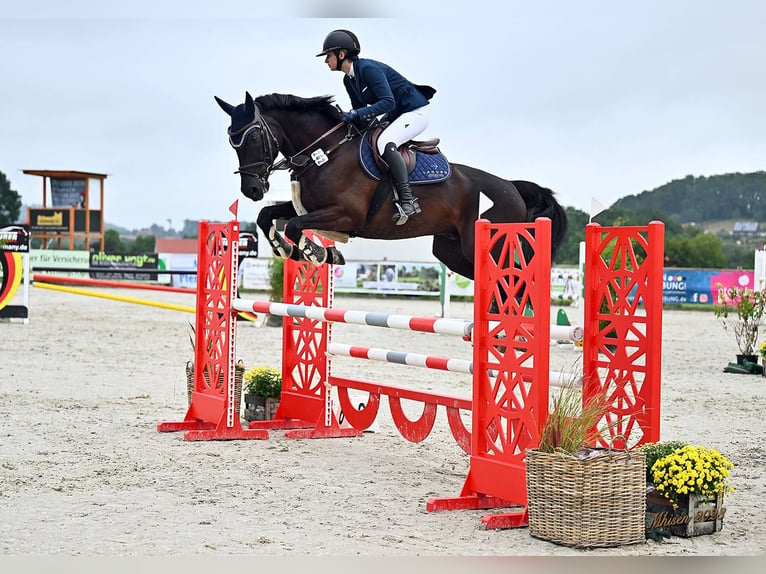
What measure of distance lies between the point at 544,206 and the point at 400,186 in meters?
0.99

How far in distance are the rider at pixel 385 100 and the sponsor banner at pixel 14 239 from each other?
28.5ft

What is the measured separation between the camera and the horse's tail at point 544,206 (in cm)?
532

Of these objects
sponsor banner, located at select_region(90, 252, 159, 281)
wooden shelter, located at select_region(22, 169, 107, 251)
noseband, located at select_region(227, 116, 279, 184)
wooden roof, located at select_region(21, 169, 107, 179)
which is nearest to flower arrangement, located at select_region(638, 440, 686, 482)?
noseband, located at select_region(227, 116, 279, 184)

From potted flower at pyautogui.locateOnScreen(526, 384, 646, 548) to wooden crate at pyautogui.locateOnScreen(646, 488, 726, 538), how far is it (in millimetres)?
136

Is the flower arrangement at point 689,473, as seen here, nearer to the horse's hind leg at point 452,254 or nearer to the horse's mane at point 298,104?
the horse's hind leg at point 452,254

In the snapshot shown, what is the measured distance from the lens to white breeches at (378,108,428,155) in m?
4.88

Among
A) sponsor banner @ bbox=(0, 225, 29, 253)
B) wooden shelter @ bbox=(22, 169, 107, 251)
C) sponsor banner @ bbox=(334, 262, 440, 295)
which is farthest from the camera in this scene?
wooden shelter @ bbox=(22, 169, 107, 251)

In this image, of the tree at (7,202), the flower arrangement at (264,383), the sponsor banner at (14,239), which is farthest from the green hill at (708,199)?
the tree at (7,202)

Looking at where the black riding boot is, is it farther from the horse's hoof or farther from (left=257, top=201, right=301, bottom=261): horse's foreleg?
(left=257, top=201, right=301, bottom=261): horse's foreleg

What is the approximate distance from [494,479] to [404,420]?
1.34m

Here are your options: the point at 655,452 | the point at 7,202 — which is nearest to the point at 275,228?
the point at 655,452

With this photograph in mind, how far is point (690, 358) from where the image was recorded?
1087 cm

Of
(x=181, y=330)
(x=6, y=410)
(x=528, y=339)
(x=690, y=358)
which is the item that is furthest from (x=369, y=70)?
(x=181, y=330)

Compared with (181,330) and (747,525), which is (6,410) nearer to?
(747,525)
